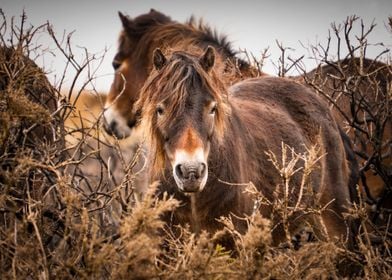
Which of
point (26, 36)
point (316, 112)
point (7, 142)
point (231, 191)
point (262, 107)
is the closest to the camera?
point (7, 142)

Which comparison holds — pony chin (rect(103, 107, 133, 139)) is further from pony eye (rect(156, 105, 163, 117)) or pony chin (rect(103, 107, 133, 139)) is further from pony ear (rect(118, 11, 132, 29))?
pony eye (rect(156, 105, 163, 117))

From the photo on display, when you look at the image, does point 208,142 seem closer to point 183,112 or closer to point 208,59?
point 183,112

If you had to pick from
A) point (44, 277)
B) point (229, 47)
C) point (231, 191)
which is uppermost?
point (229, 47)

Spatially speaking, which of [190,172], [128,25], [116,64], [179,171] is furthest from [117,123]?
[190,172]

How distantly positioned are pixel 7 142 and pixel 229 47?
4828 mm

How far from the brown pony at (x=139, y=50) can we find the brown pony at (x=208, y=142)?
2.16 meters

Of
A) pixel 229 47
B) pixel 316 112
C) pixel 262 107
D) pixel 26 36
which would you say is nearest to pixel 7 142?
pixel 26 36

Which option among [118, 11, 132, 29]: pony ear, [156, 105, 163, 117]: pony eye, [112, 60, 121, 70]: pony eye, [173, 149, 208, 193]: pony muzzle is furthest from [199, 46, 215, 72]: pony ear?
[118, 11, 132, 29]: pony ear

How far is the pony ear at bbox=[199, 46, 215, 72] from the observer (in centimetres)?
524

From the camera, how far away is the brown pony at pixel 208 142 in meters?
4.67

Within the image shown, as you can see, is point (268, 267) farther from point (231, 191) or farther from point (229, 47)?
point (229, 47)

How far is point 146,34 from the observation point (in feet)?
32.2

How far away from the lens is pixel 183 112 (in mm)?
4773

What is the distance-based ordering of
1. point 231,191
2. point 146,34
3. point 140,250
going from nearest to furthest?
point 140,250
point 231,191
point 146,34
